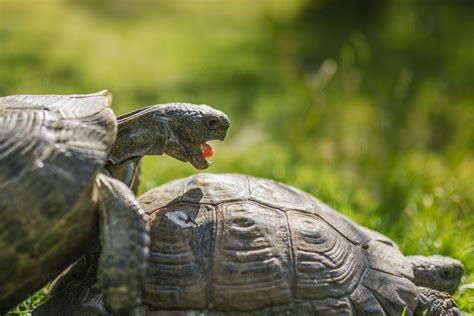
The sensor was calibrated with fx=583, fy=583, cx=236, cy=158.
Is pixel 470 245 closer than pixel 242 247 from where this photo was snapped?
No

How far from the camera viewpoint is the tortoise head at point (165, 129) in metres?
3.44

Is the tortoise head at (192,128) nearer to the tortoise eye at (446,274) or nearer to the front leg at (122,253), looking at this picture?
the front leg at (122,253)

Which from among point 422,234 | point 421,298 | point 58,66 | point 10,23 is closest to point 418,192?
point 422,234

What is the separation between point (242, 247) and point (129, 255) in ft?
2.12

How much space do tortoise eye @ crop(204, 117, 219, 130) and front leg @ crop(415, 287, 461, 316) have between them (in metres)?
1.58

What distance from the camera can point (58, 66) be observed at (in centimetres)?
946

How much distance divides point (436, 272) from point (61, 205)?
2408mm

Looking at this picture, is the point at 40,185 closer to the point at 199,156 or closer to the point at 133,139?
the point at 133,139

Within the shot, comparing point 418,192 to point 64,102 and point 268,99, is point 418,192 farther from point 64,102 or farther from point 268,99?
point 64,102

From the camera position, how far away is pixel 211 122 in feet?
11.4

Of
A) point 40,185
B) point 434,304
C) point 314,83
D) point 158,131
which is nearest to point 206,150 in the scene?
point 158,131

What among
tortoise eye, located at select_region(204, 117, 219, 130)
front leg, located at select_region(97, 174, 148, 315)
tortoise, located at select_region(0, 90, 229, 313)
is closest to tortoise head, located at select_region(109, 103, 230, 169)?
tortoise eye, located at select_region(204, 117, 219, 130)

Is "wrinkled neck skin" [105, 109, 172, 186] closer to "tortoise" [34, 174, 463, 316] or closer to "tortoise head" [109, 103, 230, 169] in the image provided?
"tortoise head" [109, 103, 230, 169]

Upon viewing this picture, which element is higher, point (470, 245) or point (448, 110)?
point (448, 110)
